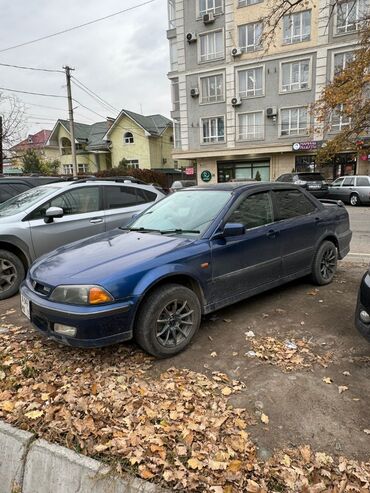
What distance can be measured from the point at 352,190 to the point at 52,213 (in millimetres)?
16543

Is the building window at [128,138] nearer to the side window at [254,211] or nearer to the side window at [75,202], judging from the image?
the side window at [75,202]

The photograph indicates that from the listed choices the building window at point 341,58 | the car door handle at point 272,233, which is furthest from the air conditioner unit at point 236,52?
the car door handle at point 272,233

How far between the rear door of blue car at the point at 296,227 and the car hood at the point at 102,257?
5.00 ft

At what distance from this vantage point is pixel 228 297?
12.6ft

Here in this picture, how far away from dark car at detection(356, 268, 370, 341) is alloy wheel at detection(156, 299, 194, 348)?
1494 mm

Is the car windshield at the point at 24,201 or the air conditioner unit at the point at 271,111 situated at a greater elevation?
the air conditioner unit at the point at 271,111

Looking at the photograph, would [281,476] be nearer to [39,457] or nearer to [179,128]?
[39,457]

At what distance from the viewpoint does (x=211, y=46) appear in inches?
1108

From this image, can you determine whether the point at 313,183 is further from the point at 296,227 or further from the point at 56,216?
the point at 56,216

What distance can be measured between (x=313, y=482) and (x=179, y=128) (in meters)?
31.4

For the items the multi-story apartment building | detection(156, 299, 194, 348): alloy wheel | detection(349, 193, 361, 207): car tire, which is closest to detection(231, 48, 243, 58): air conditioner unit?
the multi-story apartment building

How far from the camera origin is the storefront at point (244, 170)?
1134 inches

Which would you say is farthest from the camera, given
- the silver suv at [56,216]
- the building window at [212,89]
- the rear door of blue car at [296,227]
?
the building window at [212,89]

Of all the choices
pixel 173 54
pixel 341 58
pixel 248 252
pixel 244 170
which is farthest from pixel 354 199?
pixel 173 54
